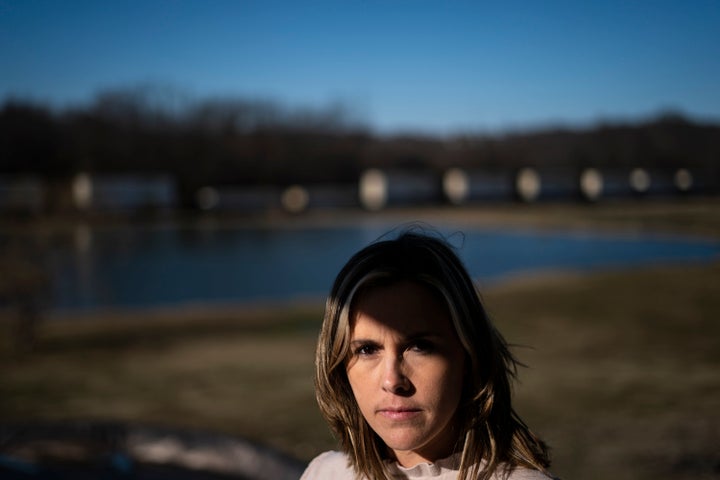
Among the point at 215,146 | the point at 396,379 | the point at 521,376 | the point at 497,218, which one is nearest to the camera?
the point at 396,379

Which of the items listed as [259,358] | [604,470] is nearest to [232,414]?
[259,358]

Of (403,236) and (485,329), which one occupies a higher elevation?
(403,236)

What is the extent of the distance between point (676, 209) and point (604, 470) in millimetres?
8265

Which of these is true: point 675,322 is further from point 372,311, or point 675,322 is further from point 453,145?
point 453,145

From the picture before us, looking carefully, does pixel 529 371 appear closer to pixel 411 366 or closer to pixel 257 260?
pixel 411 366

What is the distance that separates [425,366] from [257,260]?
906 inches

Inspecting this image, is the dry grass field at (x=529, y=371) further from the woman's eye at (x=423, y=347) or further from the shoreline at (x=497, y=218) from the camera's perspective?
the woman's eye at (x=423, y=347)

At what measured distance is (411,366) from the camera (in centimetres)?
98

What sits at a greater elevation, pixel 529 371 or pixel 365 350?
pixel 365 350

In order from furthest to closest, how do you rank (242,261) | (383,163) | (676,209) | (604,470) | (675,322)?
(383,163) < (242,261) < (676,209) < (675,322) < (604,470)

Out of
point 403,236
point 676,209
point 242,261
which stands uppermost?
point 403,236

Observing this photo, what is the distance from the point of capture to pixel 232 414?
540 cm

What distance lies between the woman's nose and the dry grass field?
3.23 m

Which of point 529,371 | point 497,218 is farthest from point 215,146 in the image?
point 529,371
